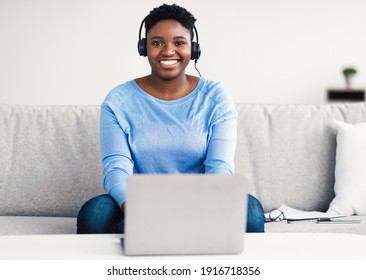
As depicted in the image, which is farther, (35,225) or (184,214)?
(35,225)

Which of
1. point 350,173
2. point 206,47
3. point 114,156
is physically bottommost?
point 350,173

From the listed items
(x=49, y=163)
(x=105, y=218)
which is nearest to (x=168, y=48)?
(x=105, y=218)

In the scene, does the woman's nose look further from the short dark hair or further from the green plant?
the green plant

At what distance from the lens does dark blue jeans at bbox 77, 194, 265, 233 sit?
6.32 feet

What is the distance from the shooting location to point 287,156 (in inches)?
105

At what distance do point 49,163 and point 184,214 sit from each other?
149 cm

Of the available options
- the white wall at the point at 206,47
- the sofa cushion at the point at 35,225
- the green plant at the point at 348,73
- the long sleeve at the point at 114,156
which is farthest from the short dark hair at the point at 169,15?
the green plant at the point at 348,73

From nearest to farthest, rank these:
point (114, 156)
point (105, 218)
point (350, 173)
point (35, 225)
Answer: point (105, 218) → point (114, 156) → point (35, 225) → point (350, 173)

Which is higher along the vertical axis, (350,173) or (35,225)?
(350,173)

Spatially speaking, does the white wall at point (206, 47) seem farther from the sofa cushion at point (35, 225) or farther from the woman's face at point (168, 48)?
the woman's face at point (168, 48)

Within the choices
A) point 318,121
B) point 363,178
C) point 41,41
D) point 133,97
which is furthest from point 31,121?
point 41,41

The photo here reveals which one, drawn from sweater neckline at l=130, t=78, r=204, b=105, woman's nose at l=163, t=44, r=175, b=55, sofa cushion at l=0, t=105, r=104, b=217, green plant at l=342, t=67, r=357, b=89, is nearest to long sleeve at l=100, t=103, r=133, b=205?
sweater neckline at l=130, t=78, r=204, b=105

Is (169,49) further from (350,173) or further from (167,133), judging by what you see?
(350,173)

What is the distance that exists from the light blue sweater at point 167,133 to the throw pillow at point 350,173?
60 centimetres
